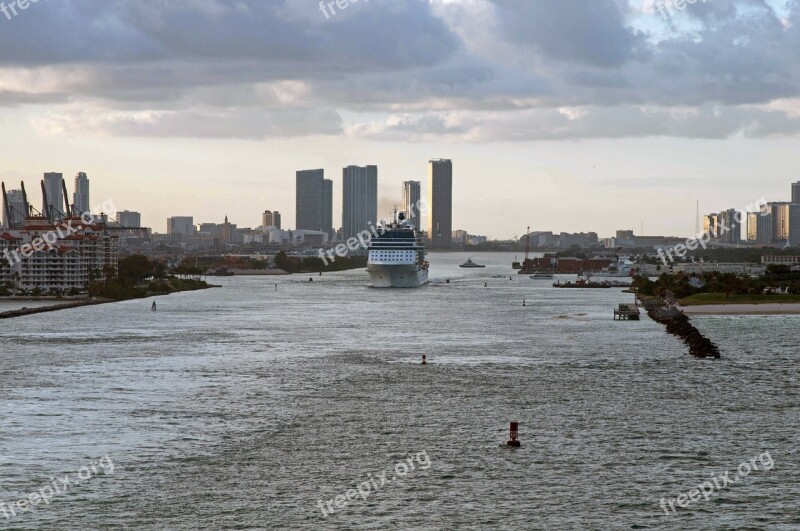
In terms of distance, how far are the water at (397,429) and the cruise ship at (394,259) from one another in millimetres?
74938

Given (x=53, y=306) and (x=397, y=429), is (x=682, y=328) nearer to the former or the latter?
(x=397, y=429)

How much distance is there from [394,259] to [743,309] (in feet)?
191

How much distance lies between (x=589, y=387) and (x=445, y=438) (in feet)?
40.6

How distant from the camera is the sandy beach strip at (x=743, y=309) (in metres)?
90.1

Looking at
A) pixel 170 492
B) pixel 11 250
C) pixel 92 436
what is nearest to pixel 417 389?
pixel 92 436

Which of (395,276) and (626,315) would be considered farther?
(395,276)

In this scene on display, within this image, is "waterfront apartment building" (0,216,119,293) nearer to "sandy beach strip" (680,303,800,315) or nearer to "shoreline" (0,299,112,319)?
"shoreline" (0,299,112,319)

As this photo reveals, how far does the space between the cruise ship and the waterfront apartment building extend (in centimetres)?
3307

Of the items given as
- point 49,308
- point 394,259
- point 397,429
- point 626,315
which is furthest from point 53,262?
point 397,429

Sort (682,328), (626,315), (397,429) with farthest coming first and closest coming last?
(626,315) → (682,328) → (397,429)

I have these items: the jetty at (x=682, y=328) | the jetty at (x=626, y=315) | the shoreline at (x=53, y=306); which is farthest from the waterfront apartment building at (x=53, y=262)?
the jetty at (x=682, y=328)

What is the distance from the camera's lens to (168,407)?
3906 centimetres

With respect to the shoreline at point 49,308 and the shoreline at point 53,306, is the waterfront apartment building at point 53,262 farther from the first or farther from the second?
the shoreline at point 49,308

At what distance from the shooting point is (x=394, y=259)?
14400 cm
